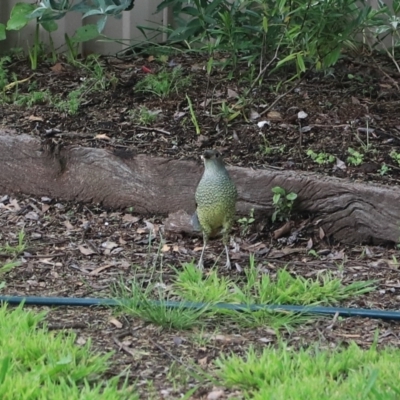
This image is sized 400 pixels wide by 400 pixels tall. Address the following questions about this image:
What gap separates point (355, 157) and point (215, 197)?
1115 mm

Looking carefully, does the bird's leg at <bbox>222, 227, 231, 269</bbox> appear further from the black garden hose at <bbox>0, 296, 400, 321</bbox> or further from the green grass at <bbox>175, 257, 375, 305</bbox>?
the black garden hose at <bbox>0, 296, 400, 321</bbox>

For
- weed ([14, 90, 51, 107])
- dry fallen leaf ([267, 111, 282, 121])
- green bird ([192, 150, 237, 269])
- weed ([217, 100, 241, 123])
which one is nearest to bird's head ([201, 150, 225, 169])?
green bird ([192, 150, 237, 269])

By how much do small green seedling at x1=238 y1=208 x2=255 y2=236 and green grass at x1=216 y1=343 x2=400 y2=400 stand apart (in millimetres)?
1280

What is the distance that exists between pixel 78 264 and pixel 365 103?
2.23 m

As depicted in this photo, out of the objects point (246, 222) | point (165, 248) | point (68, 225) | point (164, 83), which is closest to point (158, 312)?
point (165, 248)

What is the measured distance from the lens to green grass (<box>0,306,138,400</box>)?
2.57 meters

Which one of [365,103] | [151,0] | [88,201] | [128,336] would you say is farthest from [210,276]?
[151,0]

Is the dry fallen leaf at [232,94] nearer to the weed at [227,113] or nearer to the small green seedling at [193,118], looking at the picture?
the weed at [227,113]

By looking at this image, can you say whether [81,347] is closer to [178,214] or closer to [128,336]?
[128,336]

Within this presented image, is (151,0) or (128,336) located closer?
(128,336)

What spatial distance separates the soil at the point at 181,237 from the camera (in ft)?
10.1

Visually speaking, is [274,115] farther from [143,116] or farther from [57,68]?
[57,68]

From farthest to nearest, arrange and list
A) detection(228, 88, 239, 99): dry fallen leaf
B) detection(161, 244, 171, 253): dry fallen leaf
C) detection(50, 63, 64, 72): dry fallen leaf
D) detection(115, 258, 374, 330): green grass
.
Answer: detection(50, 63, 64, 72): dry fallen leaf
detection(228, 88, 239, 99): dry fallen leaf
detection(161, 244, 171, 253): dry fallen leaf
detection(115, 258, 374, 330): green grass

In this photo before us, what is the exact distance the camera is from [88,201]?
15.3 feet
